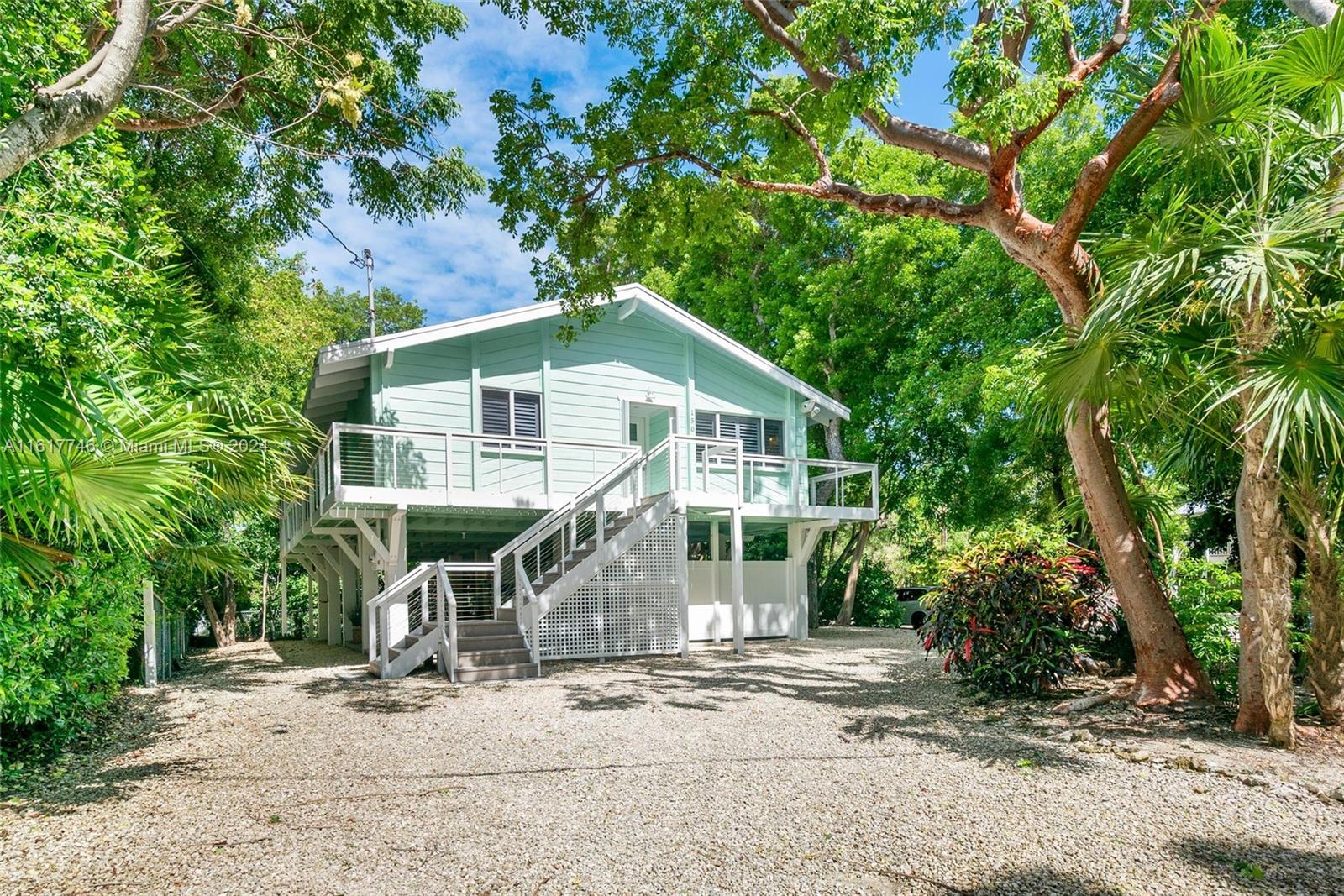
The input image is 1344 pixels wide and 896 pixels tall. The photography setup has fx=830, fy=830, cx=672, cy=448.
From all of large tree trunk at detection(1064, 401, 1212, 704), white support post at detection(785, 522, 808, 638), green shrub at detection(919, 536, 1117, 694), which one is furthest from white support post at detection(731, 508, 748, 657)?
large tree trunk at detection(1064, 401, 1212, 704)

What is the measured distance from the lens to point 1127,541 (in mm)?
8328

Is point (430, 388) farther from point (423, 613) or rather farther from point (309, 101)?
point (309, 101)

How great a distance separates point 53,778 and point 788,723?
20.1ft

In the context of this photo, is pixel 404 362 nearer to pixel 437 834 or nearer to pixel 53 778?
pixel 53 778

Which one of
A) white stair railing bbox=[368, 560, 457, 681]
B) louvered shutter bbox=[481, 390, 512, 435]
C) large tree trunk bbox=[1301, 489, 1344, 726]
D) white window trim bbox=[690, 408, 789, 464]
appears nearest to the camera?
large tree trunk bbox=[1301, 489, 1344, 726]

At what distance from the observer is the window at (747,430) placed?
1808cm

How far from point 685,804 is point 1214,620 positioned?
20.7 ft

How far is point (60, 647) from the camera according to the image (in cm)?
715

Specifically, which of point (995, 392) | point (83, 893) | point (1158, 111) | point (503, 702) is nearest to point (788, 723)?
point (503, 702)

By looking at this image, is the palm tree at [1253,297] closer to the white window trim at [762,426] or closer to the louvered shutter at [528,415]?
the louvered shutter at [528,415]

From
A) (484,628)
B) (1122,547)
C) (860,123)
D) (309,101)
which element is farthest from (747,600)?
(309,101)

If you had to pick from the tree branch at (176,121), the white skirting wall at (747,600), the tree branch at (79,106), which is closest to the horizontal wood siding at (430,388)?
the tree branch at (176,121)

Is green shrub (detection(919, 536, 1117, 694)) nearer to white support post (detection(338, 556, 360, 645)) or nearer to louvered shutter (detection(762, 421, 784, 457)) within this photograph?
louvered shutter (detection(762, 421, 784, 457))

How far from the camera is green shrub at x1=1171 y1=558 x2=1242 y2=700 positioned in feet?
27.8
